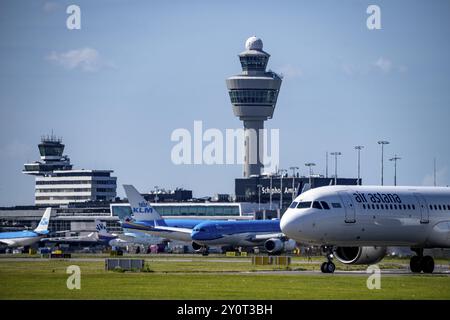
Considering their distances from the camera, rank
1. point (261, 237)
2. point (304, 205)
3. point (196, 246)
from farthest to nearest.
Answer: point (196, 246) → point (261, 237) → point (304, 205)

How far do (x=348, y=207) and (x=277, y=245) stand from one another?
6010 cm

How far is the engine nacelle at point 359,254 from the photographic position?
6725cm

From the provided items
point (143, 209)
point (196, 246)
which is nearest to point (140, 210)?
point (143, 209)

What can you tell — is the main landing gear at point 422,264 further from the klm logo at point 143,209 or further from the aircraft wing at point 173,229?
the klm logo at point 143,209

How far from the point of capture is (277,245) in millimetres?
123312

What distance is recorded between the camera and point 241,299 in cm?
4350

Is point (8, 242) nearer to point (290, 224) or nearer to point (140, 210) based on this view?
point (140, 210)

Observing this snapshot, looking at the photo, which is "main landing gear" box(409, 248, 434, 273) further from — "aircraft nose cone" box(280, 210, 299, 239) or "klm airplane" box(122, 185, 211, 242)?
"klm airplane" box(122, 185, 211, 242)
